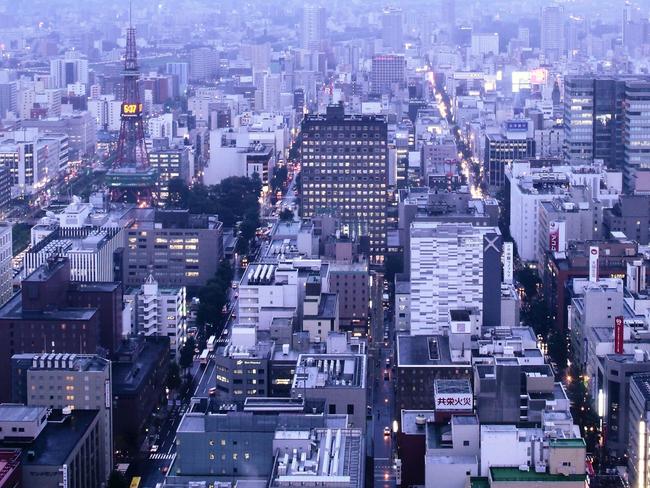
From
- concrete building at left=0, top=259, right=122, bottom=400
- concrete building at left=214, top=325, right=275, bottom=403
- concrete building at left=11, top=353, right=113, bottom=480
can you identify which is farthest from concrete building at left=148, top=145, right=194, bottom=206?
concrete building at left=11, top=353, right=113, bottom=480

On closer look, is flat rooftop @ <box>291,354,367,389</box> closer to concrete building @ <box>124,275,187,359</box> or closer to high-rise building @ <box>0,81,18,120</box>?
concrete building @ <box>124,275,187,359</box>

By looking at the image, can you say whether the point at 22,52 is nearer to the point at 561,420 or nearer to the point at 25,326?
the point at 25,326

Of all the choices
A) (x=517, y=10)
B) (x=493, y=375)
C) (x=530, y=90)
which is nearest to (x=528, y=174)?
(x=493, y=375)

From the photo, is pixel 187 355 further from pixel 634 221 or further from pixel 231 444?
pixel 634 221

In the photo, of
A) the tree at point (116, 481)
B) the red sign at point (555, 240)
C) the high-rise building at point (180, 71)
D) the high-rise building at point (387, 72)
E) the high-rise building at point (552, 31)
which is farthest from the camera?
the high-rise building at point (552, 31)

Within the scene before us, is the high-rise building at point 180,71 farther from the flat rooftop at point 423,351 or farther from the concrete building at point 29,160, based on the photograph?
the flat rooftop at point 423,351

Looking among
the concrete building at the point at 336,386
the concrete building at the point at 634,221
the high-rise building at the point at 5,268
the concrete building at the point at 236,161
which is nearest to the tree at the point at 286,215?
the concrete building at the point at 236,161
